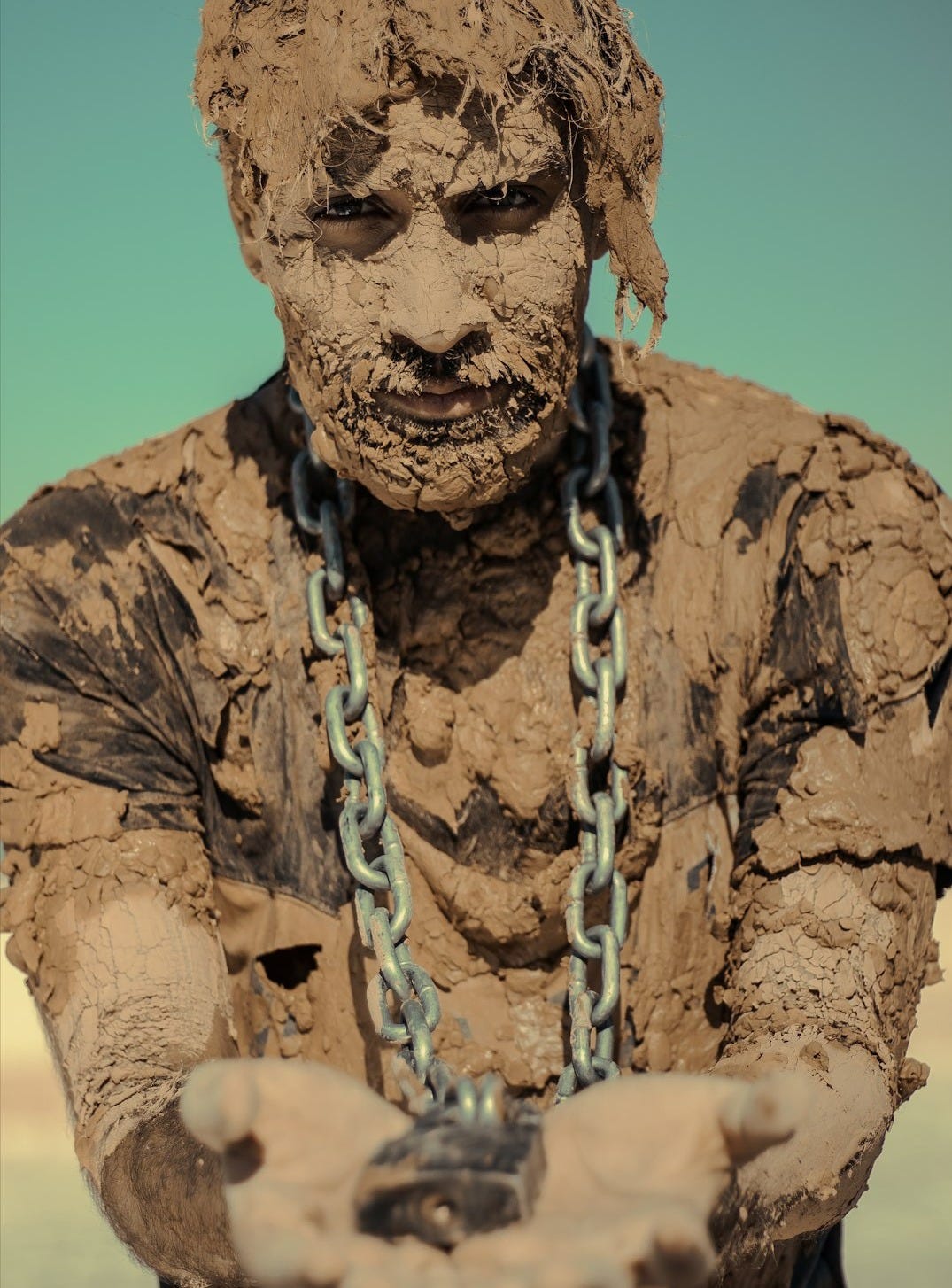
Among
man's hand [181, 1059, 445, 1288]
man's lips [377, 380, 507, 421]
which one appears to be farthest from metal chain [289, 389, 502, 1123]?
man's hand [181, 1059, 445, 1288]

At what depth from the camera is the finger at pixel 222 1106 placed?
6.27 ft

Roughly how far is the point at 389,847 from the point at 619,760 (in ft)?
1.25

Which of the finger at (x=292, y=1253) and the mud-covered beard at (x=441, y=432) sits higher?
the mud-covered beard at (x=441, y=432)

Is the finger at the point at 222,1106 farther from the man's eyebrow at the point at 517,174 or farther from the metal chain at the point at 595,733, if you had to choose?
the man's eyebrow at the point at 517,174

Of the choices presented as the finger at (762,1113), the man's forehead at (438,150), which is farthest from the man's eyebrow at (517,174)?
the finger at (762,1113)

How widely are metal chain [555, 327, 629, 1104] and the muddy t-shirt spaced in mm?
48

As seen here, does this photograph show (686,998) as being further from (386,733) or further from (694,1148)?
(694,1148)

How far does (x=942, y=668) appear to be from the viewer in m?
3.16

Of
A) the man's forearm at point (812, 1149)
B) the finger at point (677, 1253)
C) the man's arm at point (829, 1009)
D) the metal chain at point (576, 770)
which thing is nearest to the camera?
the finger at point (677, 1253)

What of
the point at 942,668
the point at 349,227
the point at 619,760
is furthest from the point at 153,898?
the point at 942,668

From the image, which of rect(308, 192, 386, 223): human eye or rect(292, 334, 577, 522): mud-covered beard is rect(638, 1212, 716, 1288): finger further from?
rect(308, 192, 386, 223): human eye

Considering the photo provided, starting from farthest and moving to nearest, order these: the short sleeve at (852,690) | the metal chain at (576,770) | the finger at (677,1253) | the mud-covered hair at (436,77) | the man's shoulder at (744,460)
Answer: the man's shoulder at (744,460) → the short sleeve at (852,690) → the metal chain at (576,770) → the mud-covered hair at (436,77) → the finger at (677,1253)

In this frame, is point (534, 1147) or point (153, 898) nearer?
point (534, 1147)

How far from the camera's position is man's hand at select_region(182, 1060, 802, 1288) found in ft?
6.01
